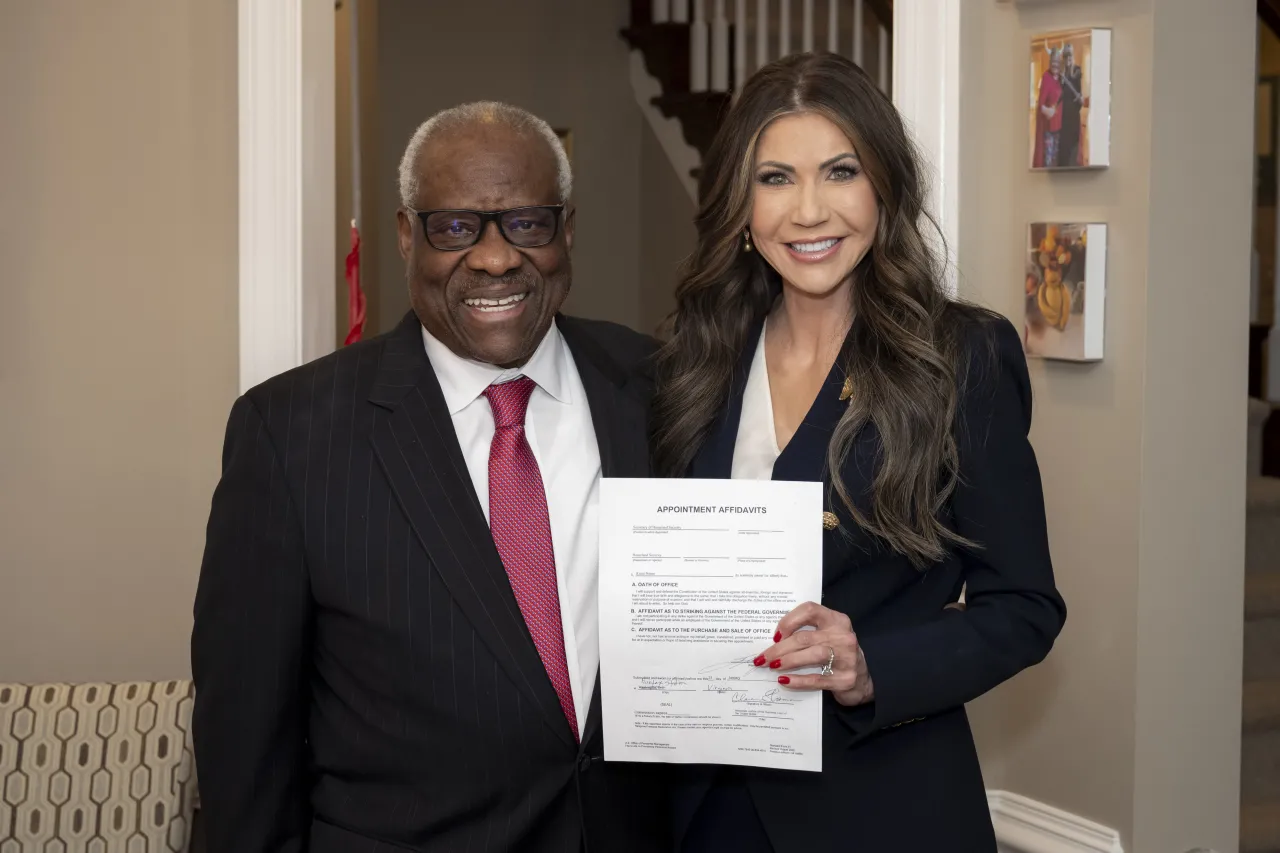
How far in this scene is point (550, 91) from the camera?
695cm

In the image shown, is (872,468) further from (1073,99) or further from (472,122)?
(1073,99)

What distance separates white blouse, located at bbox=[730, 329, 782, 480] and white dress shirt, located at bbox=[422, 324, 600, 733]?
0.23 metres

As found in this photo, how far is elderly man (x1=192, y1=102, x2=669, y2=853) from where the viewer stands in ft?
6.25

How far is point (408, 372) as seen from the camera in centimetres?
204

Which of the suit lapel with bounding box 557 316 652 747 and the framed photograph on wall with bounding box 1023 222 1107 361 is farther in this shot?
the framed photograph on wall with bounding box 1023 222 1107 361

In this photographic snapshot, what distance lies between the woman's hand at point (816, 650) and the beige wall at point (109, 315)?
5.66 feet

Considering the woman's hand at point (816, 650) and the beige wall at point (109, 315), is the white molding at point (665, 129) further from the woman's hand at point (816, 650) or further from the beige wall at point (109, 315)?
the woman's hand at point (816, 650)

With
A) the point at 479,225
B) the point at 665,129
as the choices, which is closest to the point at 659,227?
the point at 665,129

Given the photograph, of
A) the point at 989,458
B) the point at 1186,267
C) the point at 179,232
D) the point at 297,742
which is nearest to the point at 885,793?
the point at 989,458

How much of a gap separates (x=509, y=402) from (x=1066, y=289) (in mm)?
1360

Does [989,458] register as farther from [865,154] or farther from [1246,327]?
[1246,327]

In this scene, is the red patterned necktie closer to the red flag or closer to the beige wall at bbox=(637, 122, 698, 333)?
the red flag

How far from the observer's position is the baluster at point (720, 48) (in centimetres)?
592

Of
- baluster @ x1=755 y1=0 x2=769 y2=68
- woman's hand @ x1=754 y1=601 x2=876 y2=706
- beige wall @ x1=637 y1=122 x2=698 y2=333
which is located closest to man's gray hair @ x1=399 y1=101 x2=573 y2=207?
woman's hand @ x1=754 y1=601 x2=876 y2=706
